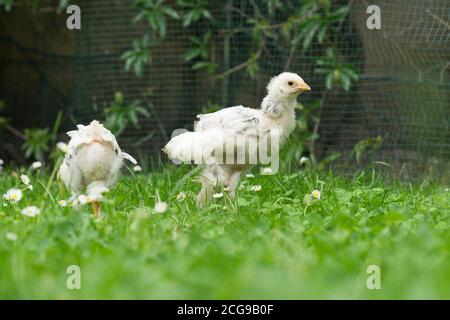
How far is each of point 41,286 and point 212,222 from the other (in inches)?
49.8

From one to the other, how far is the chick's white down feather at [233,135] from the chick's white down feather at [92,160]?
1.36 ft

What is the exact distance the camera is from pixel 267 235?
3285mm

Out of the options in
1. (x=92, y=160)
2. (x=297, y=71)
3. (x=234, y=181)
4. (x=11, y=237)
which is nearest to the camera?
(x=11, y=237)

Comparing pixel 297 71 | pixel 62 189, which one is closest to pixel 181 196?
pixel 62 189

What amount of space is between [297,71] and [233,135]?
220 centimetres

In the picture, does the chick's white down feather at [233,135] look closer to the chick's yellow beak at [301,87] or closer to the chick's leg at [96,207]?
the chick's yellow beak at [301,87]

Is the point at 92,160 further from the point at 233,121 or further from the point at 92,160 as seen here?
the point at 233,121

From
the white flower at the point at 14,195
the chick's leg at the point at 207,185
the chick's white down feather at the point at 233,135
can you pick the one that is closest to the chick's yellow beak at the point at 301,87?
the chick's white down feather at the point at 233,135

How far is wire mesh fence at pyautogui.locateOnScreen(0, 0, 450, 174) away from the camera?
5.91 meters

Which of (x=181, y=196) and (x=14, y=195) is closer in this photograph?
(x=14, y=195)

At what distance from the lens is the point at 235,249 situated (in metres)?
3.03

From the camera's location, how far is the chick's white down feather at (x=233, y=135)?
4441 millimetres

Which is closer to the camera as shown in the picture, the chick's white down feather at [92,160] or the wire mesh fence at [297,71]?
the chick's white down feather at [92,160]

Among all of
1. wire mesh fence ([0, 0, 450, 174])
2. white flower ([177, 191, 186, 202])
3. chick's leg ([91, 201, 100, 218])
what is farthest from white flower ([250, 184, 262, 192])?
wire mesh fence ([0, 0, 450, 174])
